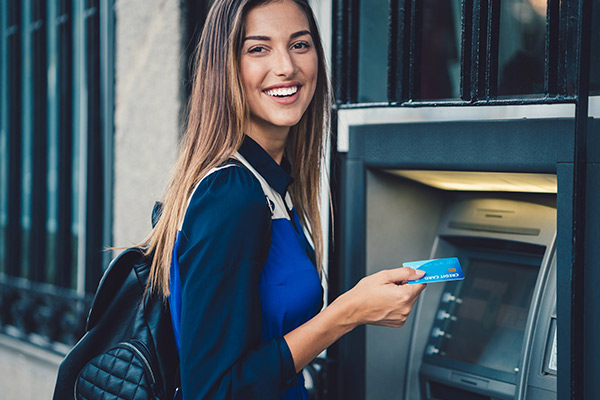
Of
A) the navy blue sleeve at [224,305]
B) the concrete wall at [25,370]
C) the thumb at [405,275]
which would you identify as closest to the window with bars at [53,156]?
the concrete wall at [25,370]

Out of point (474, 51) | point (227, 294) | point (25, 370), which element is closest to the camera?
point (227, 294)

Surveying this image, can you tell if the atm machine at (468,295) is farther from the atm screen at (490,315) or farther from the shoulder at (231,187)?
the shoulder at (231,187)

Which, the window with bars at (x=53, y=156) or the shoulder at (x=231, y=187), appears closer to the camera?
the shoulder at (x=231, y=187)

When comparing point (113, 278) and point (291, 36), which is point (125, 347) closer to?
point (113, 278)

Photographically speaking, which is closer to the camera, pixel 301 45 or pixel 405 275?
pixel 405 275

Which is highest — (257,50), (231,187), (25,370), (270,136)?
(257,50)

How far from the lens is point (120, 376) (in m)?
1.65

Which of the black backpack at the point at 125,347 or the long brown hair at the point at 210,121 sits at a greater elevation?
the long brown hair at the point at 210,121

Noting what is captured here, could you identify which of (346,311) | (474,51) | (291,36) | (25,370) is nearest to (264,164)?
(291,36)

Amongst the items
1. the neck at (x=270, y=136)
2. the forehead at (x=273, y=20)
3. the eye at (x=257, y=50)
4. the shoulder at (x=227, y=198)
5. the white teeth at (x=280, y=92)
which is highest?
the forehead at (x=273, y=20)

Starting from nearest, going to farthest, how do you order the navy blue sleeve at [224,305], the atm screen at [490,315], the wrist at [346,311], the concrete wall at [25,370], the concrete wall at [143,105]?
the navy blue sleeve at [224,305]
the wrist at [346,311]
the atm screen at [490,315]
the concrete wall at [143,105]
the concrete wall at [25,370]

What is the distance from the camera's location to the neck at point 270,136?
1771 mm

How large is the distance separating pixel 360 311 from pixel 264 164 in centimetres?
46

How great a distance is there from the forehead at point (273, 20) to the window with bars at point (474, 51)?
1.57 feet
